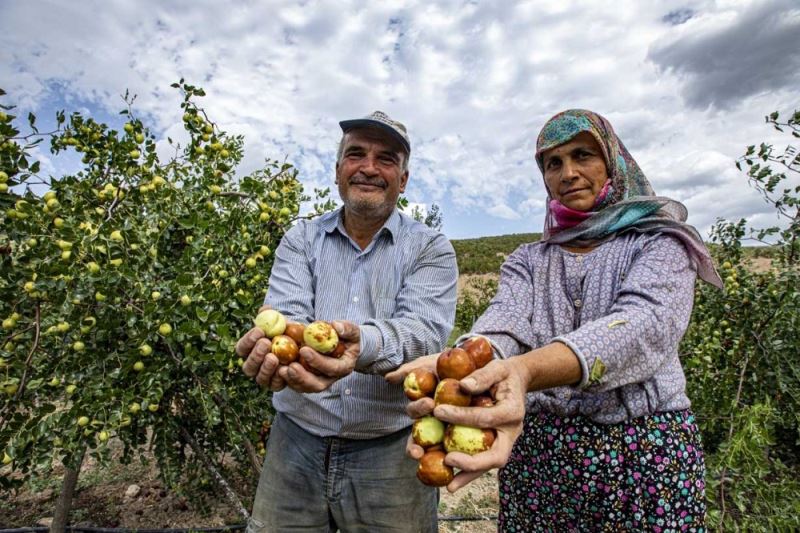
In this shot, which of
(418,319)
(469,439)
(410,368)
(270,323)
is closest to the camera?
(469,439)

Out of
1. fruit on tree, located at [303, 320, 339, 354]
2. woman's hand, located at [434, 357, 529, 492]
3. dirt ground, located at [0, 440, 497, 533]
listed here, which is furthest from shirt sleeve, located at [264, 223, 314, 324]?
dirt ground, located at [0, 440, 497, 533]

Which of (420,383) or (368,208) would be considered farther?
(368,208)

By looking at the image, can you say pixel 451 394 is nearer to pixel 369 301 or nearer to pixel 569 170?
pixel 369 301

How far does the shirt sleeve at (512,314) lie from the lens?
1707 millimetres

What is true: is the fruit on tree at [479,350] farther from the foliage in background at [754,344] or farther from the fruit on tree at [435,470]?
the foliage in background at [754,344]

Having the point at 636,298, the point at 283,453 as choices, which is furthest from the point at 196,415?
the point at 636,298

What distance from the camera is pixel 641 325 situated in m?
1.39

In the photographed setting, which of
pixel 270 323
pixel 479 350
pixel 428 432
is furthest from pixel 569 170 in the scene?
pixel 270 323

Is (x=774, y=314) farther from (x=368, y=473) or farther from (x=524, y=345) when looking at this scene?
(x=368, y=473)

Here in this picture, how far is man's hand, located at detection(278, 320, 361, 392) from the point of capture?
1718mm

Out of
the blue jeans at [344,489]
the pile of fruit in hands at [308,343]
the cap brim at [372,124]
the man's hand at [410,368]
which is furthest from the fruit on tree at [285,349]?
the cap brim at [372,124]

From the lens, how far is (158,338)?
2.67 meters

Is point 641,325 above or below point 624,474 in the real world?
above

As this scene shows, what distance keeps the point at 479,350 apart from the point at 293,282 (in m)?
1.06
